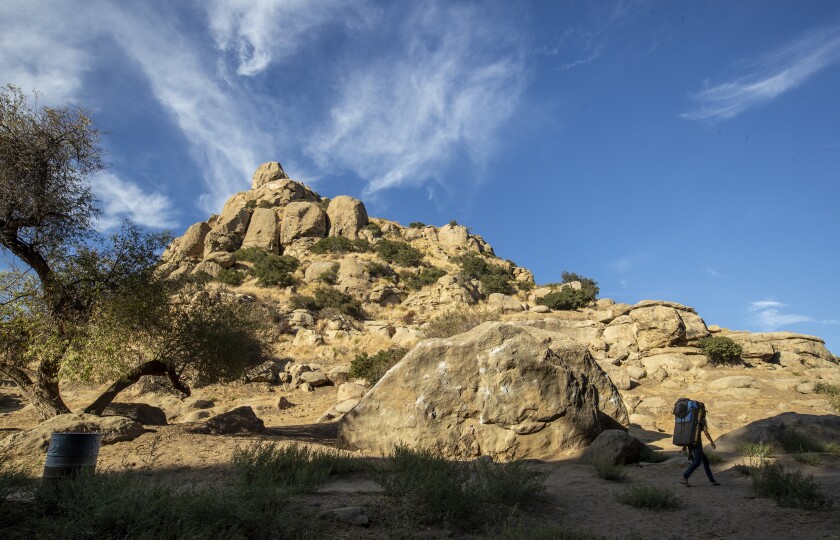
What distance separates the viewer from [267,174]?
65750mm

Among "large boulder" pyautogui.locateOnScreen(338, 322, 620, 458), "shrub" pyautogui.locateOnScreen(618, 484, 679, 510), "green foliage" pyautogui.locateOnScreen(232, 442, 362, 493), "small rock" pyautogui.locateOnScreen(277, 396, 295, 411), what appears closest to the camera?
"green foliage" pyautogui.locateOnScreen(232, 442, 362, 493)

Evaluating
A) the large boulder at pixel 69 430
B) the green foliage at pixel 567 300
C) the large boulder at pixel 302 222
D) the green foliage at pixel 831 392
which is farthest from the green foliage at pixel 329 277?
the green foliage at pixel 831 392

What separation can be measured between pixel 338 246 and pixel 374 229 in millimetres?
8450

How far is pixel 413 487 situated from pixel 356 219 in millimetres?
51649

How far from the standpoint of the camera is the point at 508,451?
1134 cm

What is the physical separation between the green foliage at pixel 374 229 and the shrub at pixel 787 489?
50.8m

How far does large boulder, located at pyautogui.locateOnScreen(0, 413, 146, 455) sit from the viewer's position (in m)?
9.21

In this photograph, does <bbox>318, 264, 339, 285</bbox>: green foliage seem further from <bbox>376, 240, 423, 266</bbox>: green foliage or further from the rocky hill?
<bbox>376, 240, 423, 266</bbox>: green foliage

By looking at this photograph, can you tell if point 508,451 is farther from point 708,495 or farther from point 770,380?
point 770,380

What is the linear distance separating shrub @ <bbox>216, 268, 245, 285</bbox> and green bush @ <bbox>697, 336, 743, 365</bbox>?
33.9 m

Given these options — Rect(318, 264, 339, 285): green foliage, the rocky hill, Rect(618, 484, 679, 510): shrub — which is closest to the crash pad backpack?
Rect(618, 484, 679, 510): shrub

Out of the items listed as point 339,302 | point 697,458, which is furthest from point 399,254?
point 697,458

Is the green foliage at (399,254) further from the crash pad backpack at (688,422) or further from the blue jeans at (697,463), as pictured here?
the blue jeans at (697,463)

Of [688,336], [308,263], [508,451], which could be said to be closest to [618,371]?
[688,336]
